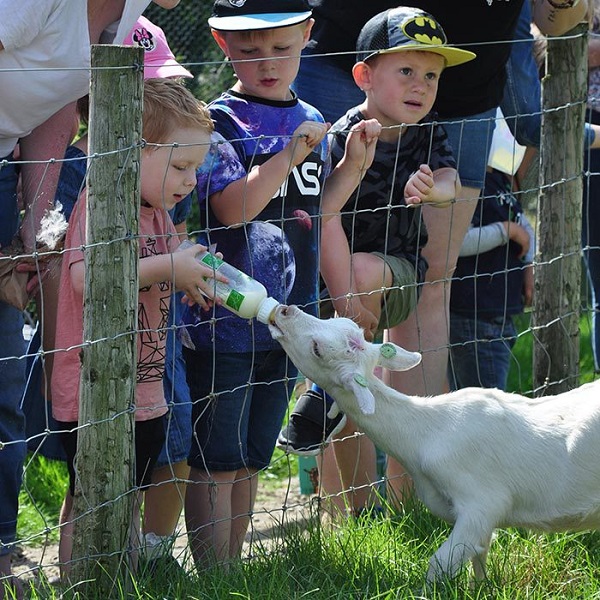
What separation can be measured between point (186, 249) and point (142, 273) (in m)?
0.14

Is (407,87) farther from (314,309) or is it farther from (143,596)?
(143,596)

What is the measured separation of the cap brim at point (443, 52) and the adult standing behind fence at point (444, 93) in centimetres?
21

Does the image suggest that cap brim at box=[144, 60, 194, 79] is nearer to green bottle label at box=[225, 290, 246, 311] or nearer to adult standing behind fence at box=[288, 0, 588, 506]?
adult standing behind fence at box=[288, 0, 588, 506]

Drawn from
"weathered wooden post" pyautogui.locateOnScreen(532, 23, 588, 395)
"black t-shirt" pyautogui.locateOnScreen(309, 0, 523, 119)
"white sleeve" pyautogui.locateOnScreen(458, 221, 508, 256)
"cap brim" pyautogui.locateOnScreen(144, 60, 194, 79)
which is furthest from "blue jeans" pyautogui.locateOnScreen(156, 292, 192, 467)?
"white sleeve" pyautogui.locateOnScreen(458, 221, 508, 256)

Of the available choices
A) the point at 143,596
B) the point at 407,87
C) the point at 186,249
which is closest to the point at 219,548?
the point at 143,596

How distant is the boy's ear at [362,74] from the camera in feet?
13.3

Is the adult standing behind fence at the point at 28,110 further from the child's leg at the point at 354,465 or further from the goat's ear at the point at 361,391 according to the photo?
the child's leg at the point at 354,465

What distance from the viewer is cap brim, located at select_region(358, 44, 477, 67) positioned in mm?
3916

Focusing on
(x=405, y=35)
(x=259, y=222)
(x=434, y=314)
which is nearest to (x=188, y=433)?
(x=259, y=222)

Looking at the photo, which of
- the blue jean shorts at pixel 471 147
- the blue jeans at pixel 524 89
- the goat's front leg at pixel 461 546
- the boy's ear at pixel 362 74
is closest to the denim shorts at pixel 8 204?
the boy's ear at pixel 362 74

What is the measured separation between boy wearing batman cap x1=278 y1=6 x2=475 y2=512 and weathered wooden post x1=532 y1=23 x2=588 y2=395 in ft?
1.75

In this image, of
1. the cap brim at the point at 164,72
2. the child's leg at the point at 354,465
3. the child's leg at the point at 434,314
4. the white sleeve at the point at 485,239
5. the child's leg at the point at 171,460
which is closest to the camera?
the child's leg at the point at 171,460

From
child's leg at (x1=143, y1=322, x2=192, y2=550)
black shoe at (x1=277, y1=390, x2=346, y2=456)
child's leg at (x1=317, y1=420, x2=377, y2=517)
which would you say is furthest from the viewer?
child's leg at (x1=317, y1=420, x2=377, y2=517)

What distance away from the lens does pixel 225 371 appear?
3.63 meters
